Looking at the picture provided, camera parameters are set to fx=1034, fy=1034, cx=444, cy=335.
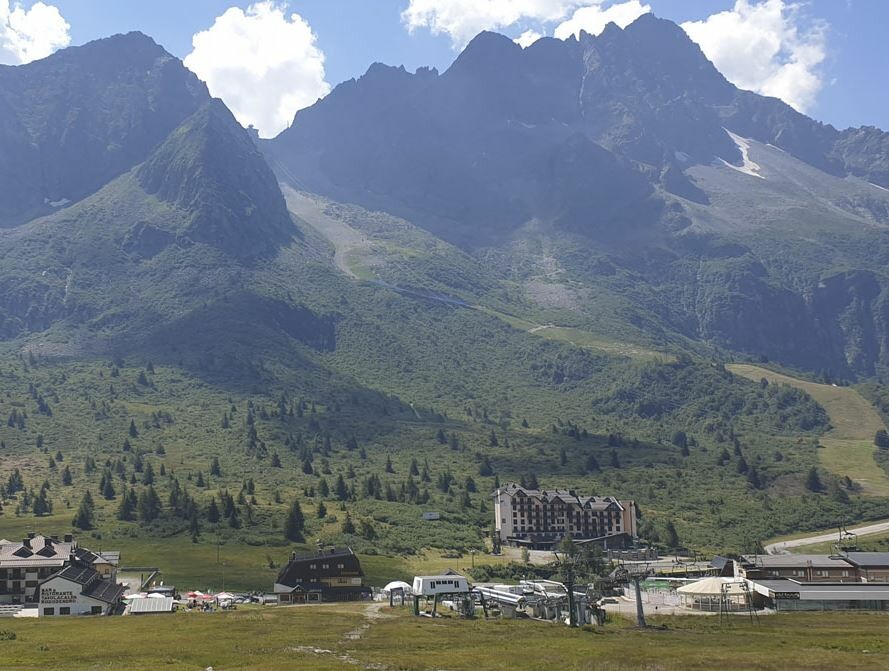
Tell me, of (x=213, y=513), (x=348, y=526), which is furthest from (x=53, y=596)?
(x=348, y=526)

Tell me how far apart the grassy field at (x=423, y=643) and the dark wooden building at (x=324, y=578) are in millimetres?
24271

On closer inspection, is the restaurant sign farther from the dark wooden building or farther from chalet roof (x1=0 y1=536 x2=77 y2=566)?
the dark wooden building

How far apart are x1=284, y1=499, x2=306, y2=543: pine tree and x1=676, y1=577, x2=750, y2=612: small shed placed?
242ft

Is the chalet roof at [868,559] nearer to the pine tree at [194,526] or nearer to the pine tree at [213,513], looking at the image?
the pine tree at [194,526]

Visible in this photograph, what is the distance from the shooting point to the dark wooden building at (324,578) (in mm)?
134625

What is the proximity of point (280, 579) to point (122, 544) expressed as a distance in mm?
45276

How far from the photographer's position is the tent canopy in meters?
122

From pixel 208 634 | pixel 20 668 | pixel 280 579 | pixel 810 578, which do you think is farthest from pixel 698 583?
pixel 20 668

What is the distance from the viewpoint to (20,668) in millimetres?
69312

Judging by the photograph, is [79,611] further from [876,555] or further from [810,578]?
[876,555]

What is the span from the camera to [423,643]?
280 feet

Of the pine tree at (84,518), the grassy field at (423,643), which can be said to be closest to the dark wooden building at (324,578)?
the grassy field at (423,643)

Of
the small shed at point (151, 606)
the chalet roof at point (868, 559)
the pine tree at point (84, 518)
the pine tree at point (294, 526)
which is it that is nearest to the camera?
the small shed at point (151, 606)

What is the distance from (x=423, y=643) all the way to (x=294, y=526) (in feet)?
315
